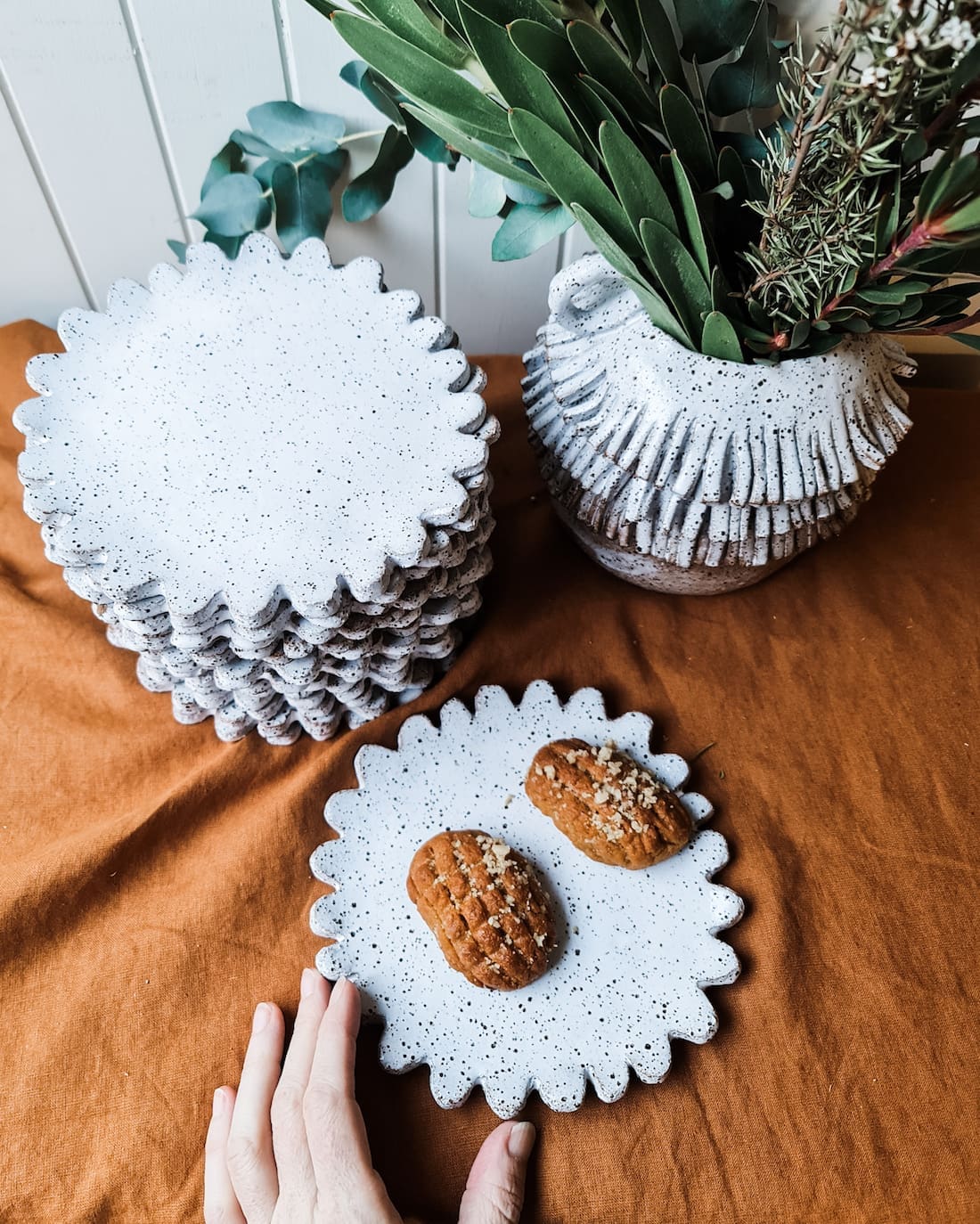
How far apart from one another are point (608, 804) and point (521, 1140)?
0.21 metres

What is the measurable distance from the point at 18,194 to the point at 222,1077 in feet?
2.36

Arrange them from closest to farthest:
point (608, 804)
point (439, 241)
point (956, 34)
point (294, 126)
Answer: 1. point (956, 34)
2. point (608, 804)
3. point (294, 126)
4. point (439, 241)

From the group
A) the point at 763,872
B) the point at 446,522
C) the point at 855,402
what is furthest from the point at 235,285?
the point at 763,872

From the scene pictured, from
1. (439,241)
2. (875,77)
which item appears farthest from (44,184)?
(875,77)

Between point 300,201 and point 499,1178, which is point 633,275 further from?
point 499,1178

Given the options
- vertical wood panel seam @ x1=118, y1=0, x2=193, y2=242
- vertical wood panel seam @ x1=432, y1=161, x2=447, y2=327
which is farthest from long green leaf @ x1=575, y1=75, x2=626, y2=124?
vertical wood panel seam @ x1=118, y1=0, x2=193, y2=242

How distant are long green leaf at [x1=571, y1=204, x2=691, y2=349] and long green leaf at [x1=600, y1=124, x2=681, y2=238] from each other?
2 cm

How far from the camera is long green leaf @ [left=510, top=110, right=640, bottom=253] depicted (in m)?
0.54

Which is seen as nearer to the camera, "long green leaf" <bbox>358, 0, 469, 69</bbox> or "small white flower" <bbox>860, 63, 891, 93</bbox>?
"small white flower" <bbox>860, 63, 891, 93</bbox>

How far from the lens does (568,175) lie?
0.56 metres

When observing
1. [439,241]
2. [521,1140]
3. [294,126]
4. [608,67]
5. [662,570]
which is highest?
[608,67]

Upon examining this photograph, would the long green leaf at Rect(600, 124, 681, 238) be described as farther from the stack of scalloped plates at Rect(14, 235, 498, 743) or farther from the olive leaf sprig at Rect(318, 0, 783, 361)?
the stack of scalloped plates at Rect(14, 235, 498, 743)

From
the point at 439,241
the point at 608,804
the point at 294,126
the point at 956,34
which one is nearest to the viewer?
the point at 956,34

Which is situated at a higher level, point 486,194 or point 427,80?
point 427,80
